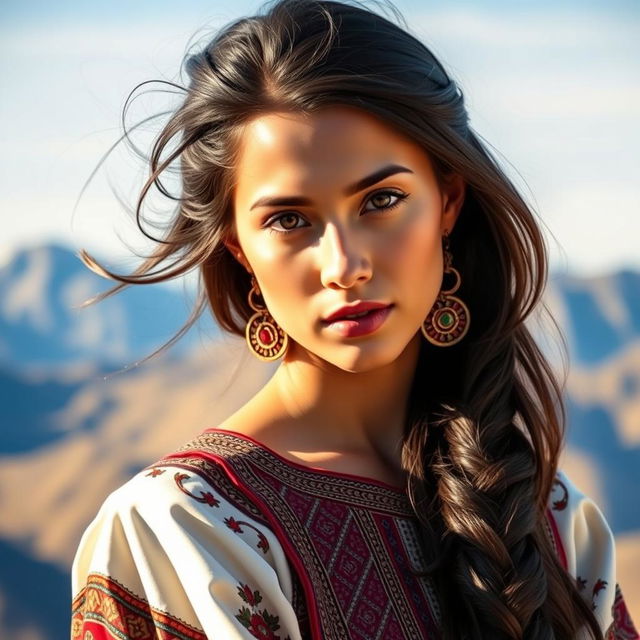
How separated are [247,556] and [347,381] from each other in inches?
19.2

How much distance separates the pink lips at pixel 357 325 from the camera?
89.5 inches

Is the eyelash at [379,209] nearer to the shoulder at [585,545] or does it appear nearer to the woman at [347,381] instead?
the woman at [347,381]

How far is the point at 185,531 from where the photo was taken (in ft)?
7.09

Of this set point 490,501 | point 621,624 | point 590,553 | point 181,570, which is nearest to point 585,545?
point 590,553

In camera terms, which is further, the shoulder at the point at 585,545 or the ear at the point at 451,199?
the shoulder at the point at 585,545

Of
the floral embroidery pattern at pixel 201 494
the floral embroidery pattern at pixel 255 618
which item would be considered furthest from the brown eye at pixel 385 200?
the floral embroidery pattern at pixel 255 618

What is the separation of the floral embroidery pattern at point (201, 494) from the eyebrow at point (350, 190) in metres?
0.52

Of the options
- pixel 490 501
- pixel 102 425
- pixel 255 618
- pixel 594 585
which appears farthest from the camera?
pixel 102 425

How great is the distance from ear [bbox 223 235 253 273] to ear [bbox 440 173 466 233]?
1.29 ft

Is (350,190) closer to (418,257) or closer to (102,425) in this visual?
(418,257)

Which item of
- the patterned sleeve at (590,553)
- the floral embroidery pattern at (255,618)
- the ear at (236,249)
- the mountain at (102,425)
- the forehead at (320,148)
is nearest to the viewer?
the floral embroidery pattern at (255,618)

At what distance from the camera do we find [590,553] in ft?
9.14

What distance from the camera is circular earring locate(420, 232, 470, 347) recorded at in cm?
256

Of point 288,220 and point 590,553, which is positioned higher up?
point 288,220
